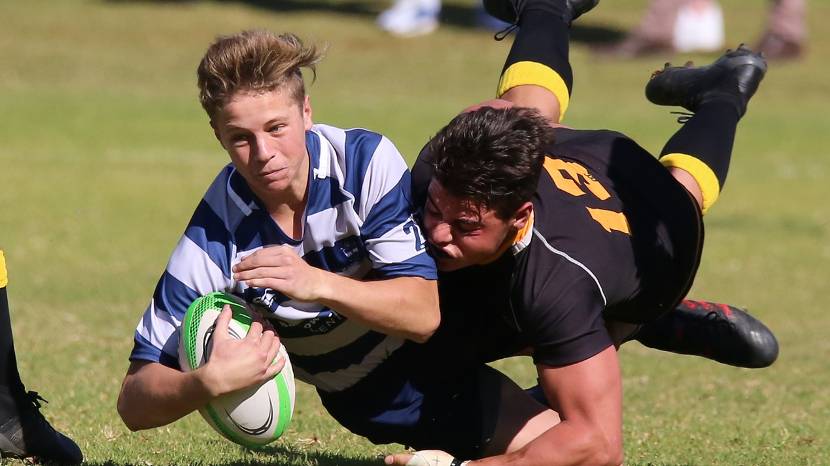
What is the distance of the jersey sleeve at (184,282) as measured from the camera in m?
4.34

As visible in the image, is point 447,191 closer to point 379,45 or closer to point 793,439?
point 793,439

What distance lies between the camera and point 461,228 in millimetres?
4453

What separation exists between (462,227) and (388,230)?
0.79ft

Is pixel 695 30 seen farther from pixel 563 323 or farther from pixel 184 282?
pixel 184 282

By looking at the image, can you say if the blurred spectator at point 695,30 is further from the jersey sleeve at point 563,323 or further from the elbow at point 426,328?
the elbow at point 426,328

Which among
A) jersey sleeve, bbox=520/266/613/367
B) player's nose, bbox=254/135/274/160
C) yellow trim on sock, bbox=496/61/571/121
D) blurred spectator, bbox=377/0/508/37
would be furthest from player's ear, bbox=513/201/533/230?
blurred spectator, bbox=377/0/508/37

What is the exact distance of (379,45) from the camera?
23.0 meters

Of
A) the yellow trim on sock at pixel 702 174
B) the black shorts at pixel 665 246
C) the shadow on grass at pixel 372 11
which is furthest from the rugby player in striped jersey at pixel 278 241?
the shadow on grass at pixel 372 11

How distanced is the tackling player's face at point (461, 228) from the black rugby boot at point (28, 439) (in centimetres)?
160

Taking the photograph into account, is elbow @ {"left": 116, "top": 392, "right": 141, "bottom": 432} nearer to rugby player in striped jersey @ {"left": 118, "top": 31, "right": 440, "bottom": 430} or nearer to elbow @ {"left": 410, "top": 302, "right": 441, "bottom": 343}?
rugby player in striped jersey @ {"left": 118, "top": 31, "right": 440, "bottom": 430}

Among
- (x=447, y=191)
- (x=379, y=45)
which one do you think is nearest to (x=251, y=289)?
(x=447, y=191)

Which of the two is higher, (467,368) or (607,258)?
(607,258)

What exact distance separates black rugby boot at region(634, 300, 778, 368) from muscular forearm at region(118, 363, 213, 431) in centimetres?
238

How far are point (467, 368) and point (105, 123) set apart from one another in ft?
43.9
